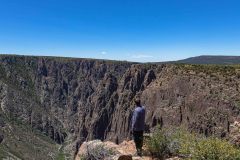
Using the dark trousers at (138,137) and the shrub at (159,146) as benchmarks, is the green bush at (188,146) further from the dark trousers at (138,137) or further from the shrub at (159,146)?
the dark trousers at (138,137)

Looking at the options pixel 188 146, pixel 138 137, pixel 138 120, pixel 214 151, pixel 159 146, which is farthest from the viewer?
pixel 159 146

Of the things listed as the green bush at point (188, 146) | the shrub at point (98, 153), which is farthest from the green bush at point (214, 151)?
the shrub at point (98, 153)

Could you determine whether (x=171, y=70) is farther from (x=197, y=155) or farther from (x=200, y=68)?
(x=197, y=155)

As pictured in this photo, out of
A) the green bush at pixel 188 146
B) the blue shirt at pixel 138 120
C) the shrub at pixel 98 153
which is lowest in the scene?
the shrub at pixel 98 153

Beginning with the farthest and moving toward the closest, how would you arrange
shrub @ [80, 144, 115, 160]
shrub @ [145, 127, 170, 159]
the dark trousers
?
shrub @ [145, 127, 170, 159] → shrub @ [80, 144, 115, 160] → the dark trousers

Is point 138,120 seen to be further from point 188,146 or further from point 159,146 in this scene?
point 188,146

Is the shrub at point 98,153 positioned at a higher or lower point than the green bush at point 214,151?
lower

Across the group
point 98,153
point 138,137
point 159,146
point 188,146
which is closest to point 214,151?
point 188,146

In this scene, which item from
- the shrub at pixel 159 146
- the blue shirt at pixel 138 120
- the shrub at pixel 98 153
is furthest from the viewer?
the shrub at pixel 159 146

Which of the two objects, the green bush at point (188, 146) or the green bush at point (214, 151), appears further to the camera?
the green bush at point (188, 146)

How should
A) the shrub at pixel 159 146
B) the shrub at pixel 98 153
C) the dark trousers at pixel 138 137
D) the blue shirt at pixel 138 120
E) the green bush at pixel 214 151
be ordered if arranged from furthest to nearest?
the shrub at pixel 159 146 → the shrub at pixel 98 153 → the dark trousers at pixel 138 137 → the blue shirt at pixel 138 120 → the green bush at pixel 214 151

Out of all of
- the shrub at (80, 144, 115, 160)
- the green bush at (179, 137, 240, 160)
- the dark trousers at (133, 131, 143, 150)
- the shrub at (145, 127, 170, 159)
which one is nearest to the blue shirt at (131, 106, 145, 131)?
the dark trousers at (133, 131, 143, 150)

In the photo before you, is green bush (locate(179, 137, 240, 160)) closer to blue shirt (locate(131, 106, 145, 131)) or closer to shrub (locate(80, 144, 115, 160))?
blue shirt (locate(131, 106, 145, 131))

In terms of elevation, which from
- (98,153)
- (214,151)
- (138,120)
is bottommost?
(98,153)
